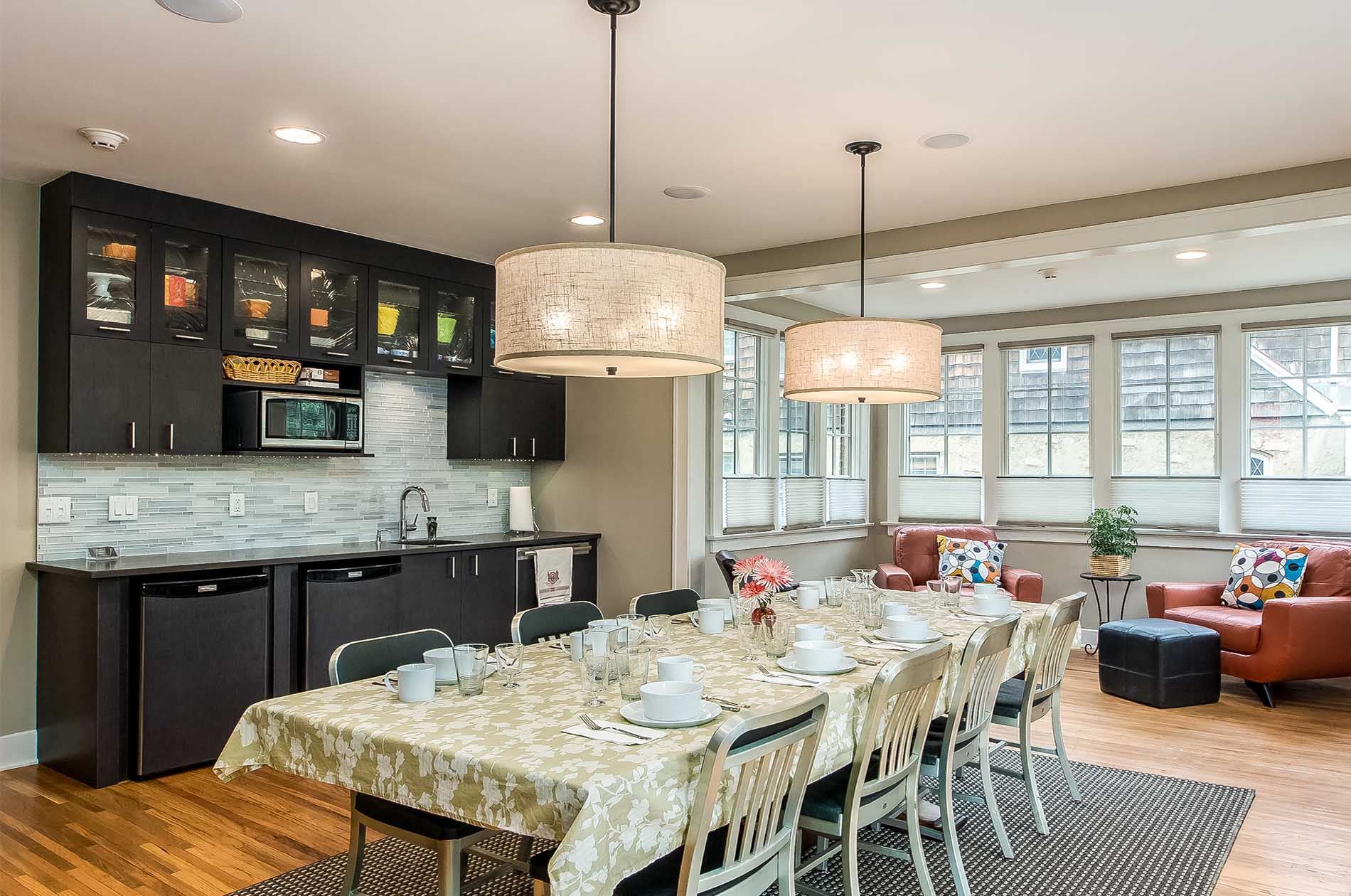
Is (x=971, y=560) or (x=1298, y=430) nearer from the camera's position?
(x=1298, y=430)

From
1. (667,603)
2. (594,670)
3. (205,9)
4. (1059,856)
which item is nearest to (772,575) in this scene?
(594,670)

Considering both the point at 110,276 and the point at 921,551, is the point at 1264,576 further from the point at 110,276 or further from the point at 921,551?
the point at 110,276

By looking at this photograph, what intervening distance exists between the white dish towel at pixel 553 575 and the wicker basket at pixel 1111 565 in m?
3.58

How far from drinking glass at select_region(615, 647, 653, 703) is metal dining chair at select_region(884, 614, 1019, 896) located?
39.4 inches

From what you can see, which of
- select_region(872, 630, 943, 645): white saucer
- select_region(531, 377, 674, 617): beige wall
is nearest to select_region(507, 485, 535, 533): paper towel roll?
select_region(531, 377, 674, 617): beige wall

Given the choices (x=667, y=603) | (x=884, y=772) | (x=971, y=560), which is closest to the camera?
(x=884, y=772)

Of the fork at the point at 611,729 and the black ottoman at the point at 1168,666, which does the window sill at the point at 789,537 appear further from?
the fork at the point at 611,729

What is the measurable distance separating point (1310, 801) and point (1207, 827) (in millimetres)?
611

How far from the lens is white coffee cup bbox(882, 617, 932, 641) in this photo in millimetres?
3133

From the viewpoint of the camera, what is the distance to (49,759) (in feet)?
13.6

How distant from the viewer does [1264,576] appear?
590 centimetres

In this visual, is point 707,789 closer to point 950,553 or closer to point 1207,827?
point 1207,827

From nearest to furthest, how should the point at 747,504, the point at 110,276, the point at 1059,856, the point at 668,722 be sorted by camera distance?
the point at 668,722 < the point at 1059,856 < the point at 110,276 < the point at 747,504

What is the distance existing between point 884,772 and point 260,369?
3.53m
